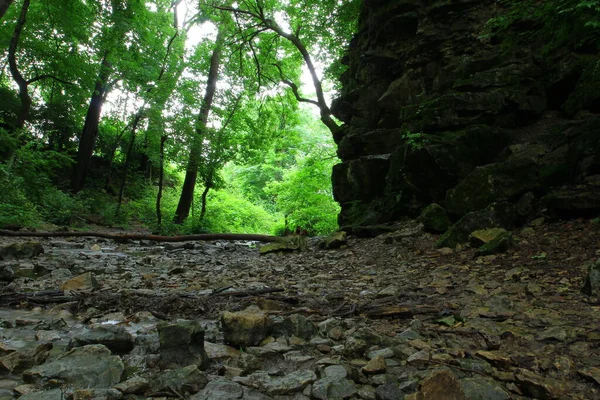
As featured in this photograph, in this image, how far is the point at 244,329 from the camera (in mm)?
2295

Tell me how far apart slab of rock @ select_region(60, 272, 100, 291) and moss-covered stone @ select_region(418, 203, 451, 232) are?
526 centimetres

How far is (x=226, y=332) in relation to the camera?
230 centimetres

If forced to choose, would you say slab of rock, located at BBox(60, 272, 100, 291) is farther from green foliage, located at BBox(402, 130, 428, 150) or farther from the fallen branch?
green foliage, located at BBox(402, 130, 428, 150)

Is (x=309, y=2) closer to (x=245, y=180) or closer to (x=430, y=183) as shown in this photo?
(x=430, y=183)

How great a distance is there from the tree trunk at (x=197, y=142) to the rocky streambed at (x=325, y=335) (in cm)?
1205

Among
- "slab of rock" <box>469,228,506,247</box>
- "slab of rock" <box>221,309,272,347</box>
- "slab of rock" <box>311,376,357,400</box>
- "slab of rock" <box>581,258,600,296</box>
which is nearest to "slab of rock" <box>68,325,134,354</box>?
"slab of rock" <box>221,309,272,347</box>

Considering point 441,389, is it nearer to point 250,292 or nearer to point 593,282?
point 593,282

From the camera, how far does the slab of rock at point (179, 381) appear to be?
1614 millimetres

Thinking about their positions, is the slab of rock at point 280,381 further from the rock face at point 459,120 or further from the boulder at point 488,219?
the rock face at point 459,120

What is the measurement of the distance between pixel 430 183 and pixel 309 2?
985 cm

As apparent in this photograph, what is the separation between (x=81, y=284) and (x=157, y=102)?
41.3 feet

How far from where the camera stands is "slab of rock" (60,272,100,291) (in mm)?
3769

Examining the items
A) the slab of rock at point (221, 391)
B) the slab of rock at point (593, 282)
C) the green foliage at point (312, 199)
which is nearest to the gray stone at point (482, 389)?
the slab of rock at point (221, 391)

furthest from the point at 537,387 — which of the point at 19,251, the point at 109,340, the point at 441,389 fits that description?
the point at 19,251
